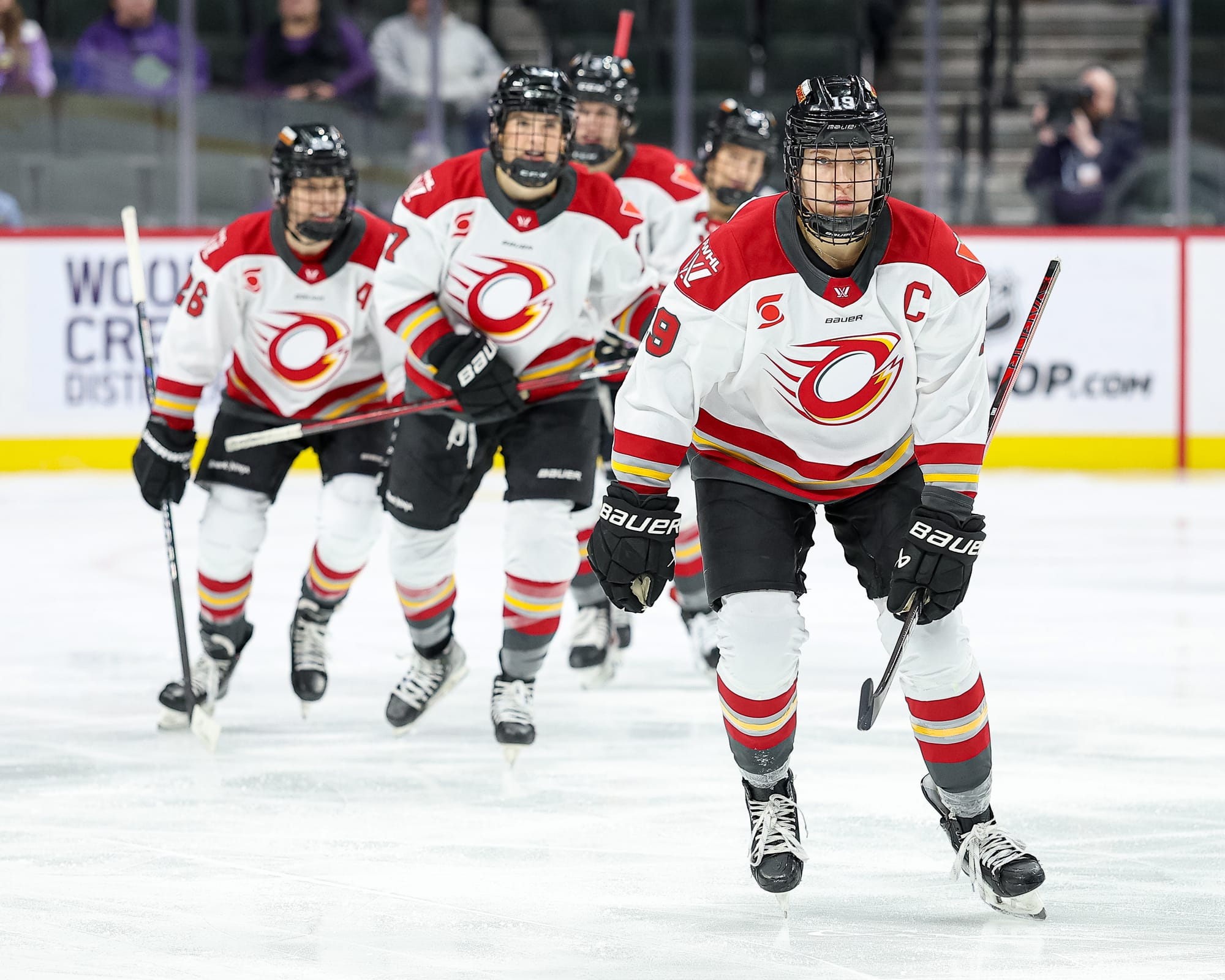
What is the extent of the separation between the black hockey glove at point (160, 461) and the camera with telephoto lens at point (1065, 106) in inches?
213

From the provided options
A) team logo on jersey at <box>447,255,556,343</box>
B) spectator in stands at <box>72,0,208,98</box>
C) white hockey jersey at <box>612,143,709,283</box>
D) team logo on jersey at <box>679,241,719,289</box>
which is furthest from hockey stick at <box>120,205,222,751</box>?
spectator in stands at <box>72,0,208,98</box>

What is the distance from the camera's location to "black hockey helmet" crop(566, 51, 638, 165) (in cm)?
446

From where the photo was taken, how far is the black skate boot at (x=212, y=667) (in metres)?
3.78

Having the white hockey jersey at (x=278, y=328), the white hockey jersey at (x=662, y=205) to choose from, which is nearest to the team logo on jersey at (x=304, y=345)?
the white hockey jersey at (x=278, y=328)

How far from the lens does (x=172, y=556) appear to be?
385cm

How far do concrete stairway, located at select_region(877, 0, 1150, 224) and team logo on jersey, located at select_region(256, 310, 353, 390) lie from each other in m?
4.61

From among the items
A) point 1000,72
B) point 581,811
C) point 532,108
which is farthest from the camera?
point 1000,72

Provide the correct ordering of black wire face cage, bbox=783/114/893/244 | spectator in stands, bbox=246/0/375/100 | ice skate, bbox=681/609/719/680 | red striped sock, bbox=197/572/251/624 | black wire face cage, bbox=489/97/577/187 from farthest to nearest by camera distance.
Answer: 1. spectator in stands, bbox=246/0/375/100
2. ice skate, bbox=681/609/719/680
3. red striped sock, bbox=197/572/251/624
4. black wire face cage, bbox=489/97/577/187
5. black wire face cage, bbox=783/114/893/244

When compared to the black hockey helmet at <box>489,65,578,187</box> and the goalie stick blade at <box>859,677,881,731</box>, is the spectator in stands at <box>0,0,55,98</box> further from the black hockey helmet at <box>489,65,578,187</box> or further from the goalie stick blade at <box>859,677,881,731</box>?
the goalie stick blade at <box>859,677,881,731</box>

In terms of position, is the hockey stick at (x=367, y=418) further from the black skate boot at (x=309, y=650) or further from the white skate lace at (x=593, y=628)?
the white skate lace at (x=593, y=628)

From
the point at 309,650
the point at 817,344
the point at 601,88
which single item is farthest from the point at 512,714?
the point at 601,88

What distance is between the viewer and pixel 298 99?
7.92m

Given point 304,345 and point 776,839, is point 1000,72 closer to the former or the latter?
point 304,345

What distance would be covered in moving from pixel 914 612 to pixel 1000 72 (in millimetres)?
6187
